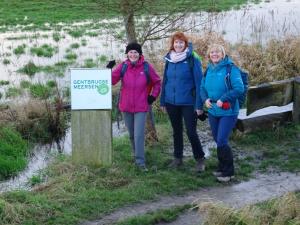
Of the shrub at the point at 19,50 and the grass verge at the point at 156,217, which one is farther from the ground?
the shrub at the point at 19,50

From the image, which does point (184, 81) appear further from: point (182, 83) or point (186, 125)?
point (186, 125)

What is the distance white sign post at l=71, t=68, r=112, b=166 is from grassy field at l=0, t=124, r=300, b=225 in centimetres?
23

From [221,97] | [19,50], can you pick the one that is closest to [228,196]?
[221,97]

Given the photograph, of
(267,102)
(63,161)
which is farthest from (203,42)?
(63,161)

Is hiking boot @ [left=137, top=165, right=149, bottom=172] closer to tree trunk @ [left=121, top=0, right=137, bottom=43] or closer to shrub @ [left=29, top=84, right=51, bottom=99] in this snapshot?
tree trunk @ [left=121, top=0, right=137, bottom=43]

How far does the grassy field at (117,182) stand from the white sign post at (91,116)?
0.23m

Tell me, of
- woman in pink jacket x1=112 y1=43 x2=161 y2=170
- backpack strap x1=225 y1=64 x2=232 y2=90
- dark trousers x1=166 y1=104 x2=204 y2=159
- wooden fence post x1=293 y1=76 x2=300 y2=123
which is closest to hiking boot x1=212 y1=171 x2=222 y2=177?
dark trousers x1=166 y1=104 x2=204 y2=159

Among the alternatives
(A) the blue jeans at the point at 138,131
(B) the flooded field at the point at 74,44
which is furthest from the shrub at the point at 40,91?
(A) the blue jeans at the point at 138,131

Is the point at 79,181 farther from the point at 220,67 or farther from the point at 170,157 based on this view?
the point at 220,67

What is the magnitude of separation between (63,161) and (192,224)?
282cm

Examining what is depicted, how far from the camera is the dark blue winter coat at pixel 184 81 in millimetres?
7637

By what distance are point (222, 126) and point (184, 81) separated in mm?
813

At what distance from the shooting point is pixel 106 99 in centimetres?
788

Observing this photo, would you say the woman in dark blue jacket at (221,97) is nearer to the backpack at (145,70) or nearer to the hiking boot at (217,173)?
the hiking boot at (217,173)
